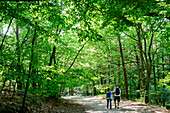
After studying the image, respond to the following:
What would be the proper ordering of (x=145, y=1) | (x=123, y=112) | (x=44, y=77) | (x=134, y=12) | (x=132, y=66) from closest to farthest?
(x=145, y=1) → (x=134, y=12) → (x=44, y=77) → (x=123, y=112) → (x=132, y=66)

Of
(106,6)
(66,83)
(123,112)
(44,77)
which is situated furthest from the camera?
(123,112)

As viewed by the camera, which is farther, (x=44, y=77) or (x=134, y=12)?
(x=44, y=77)

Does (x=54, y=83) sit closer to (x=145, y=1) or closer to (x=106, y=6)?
(x=106, y=6)

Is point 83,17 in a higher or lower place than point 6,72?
higher

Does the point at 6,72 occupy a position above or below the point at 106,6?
below

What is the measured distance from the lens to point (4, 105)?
20.4 ft

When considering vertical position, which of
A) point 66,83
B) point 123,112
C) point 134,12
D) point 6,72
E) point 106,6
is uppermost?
point 106,6

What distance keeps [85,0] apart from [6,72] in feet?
12.9

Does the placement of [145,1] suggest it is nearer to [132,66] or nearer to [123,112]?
[123,112]

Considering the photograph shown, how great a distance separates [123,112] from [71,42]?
8.25m

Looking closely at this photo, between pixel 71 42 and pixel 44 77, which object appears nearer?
pixel 44 77

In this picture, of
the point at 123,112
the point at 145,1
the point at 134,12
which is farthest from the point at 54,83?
the point at 123,112

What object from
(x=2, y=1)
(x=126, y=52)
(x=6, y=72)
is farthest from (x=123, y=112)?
(x=126, y=52)

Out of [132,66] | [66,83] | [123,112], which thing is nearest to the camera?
[66,83]
